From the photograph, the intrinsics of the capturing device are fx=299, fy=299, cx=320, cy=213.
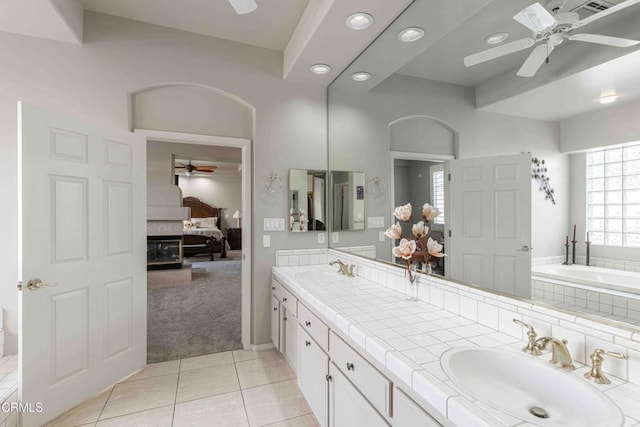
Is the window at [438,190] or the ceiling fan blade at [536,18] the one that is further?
the window at [438,190]

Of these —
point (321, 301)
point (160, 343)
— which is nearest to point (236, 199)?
point (160, 343)

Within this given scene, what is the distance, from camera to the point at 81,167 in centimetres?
217

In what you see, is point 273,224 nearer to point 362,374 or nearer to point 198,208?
point 362,374

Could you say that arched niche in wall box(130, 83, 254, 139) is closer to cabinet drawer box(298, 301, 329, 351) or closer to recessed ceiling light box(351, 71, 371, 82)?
recessed ceiling light box(351, 71, 371, 82)

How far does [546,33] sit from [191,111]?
270cm

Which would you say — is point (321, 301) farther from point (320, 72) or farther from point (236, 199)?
point (236, 199)

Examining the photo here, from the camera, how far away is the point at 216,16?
8.38ft

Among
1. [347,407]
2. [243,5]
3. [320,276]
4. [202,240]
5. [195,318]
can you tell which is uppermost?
[243,5]

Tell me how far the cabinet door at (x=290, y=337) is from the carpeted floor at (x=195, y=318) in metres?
0.80

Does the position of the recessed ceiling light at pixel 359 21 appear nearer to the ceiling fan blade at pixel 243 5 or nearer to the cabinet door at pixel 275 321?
the ceiling fan blade at pixel 243 5

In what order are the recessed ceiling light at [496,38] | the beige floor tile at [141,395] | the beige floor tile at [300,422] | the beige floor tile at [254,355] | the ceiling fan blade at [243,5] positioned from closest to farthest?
the recessed ceiling light at [496,38] < the ceiling fan blade at [243,5] < the beige floor tile at [300,422] < the beige floor tile at [141,395] < the beige floor tile at [254,355]

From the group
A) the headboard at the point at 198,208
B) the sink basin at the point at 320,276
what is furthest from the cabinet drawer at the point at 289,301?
the headboard at the point at 198,208

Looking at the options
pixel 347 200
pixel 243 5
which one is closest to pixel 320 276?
pixel 347 200

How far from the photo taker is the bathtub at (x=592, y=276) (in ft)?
3.16
